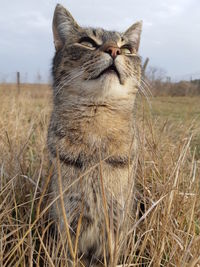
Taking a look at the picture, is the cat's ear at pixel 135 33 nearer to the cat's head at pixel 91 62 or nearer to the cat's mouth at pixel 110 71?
the cat's head at pixel 91 62

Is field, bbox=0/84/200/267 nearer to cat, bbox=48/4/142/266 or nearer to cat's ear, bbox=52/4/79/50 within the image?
cat, bbox=48/4/142/266

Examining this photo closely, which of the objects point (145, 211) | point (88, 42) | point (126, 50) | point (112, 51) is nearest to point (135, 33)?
point (126, 50)

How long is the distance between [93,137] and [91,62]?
0.39m

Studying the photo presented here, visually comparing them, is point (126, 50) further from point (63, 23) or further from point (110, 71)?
point (63, 23)

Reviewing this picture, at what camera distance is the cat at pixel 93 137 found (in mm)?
1507

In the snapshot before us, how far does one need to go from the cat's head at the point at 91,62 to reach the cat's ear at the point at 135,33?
0.23 feet

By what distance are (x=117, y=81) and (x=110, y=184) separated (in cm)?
54

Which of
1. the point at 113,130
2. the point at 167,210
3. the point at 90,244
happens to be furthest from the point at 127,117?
the point at 90,244

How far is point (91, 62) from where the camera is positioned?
1503 millimetres

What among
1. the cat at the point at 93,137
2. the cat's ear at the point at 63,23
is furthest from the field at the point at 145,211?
the cat's ear at the point at 63,23

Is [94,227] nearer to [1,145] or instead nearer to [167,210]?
[167,210]

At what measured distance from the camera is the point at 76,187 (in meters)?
1.54

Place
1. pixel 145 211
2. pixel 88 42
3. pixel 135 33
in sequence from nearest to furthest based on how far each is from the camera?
pixel 88 42 → pixel 145 211 → pixel 135 33

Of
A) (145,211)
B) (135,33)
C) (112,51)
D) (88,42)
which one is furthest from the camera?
(135,33)
